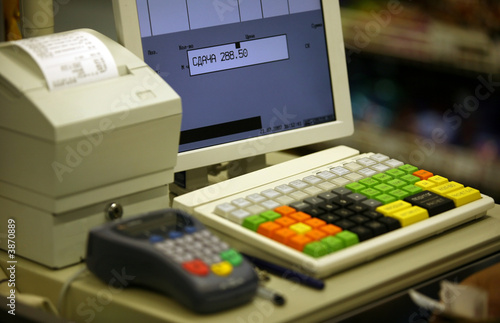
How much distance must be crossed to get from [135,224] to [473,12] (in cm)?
87

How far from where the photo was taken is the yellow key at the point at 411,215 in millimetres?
876

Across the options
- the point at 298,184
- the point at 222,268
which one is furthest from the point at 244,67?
the point at 222,268

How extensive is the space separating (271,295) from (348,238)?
0.13 meters

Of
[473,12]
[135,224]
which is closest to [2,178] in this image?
[135,224]

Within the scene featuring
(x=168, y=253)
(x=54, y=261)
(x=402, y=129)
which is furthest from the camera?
(x=402, y=129)

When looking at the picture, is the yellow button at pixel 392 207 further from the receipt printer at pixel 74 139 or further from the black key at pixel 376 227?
the receipt printer at pixel 74 139

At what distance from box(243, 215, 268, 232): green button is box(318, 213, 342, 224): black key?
76 mm

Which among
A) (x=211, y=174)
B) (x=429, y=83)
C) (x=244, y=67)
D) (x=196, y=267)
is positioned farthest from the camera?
(x=429, y=83)

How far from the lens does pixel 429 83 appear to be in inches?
56.3

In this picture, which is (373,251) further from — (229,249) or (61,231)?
(61,231)

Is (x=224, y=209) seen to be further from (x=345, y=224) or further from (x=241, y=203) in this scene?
(x=345, y=224)

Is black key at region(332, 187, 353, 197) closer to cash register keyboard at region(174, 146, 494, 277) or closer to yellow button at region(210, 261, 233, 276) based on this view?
cash register keyboard at region(174, 146, 494, 277)

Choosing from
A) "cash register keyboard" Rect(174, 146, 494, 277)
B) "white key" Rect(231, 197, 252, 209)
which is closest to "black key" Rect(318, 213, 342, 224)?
"cash register keyboard" Rect(174, 146, 494, 277)

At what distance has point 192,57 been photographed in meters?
1.01
